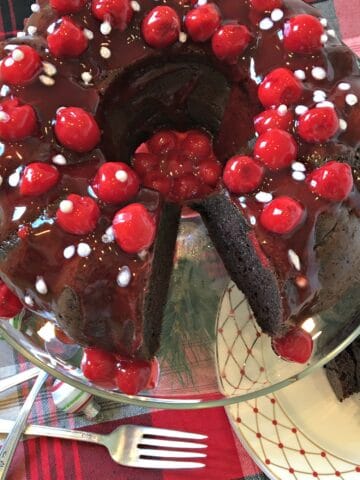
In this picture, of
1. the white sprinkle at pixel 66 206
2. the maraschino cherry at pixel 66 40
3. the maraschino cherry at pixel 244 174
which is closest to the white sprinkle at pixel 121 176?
the white sprinkle at pixel 66 206

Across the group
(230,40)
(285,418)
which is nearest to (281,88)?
(230,40)

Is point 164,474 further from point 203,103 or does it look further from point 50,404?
point 203,103

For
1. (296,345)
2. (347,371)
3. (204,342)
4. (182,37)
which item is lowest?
(347,371)

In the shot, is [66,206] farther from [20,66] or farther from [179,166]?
[179,166]

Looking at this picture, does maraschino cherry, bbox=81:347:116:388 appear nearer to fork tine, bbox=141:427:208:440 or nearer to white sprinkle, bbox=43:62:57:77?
fork tine, bbox=141:427:208:440

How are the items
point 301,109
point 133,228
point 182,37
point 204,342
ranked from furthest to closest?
point 204,342 < point 182,37 < point 301,109 < point 133,228

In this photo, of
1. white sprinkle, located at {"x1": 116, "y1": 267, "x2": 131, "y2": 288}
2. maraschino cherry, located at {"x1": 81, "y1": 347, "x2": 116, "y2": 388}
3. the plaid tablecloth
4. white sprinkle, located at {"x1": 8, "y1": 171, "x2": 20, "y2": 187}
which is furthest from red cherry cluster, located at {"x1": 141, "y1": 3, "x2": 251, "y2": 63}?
the plaid tablecloth
